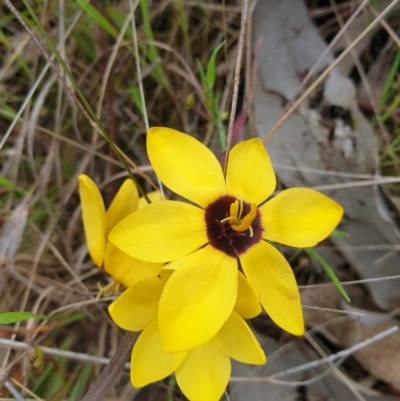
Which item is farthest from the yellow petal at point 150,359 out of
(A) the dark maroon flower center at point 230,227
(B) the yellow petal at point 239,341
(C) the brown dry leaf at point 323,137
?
(C) the brown dry leaf at point 323,137

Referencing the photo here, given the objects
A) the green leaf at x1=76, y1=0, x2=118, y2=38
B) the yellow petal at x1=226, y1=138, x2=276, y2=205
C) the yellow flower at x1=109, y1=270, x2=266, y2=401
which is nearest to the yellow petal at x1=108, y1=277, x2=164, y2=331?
the yellow flower at x1=109, y1=270, x2=266, y2=401

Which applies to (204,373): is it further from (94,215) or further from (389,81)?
(389,81)

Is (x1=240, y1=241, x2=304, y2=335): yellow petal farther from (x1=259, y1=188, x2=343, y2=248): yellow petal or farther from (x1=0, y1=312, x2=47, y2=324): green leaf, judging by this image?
A: (x1=0, y1=312, x2=47, y2=324): green leaf

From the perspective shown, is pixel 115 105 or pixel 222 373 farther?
pixel 115 105

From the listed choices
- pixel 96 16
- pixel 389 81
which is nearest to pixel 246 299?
pixel 96 16

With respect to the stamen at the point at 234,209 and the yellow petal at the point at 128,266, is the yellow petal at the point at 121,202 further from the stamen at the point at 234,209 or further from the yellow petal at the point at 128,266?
the stamen at the point at 234,209

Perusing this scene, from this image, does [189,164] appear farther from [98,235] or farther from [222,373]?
[222,373]

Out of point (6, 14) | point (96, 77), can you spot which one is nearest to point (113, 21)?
point (96, 77)
